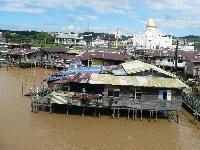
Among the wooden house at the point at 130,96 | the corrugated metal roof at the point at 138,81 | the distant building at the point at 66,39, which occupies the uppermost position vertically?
the distant building at the point at 66,39

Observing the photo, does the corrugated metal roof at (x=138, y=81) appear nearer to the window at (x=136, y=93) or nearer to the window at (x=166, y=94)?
the window at (x=166, y=94)

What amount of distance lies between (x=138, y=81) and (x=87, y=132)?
282 inches

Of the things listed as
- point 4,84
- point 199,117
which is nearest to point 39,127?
point 199,117

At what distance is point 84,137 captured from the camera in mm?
27812

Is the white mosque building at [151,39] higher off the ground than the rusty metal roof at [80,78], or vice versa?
the white mosque building at [151,39]

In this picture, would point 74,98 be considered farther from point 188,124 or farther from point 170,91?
point 188,124

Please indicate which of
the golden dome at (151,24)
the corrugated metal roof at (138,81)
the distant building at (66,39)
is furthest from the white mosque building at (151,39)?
the corrugated metal roof at (138,81)

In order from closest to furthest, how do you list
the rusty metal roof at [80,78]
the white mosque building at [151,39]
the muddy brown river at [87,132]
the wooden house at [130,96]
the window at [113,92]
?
the muddy brown river at [87,132]
the wooden house at [130,96]
the window at [113,92]
the rusty metal roof at [80,78]
the white mosque building at [151,39]

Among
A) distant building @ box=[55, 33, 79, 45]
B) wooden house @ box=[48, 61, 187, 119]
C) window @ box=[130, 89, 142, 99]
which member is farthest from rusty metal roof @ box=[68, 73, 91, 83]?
distant building @ box=[55, 33, 79, 45]

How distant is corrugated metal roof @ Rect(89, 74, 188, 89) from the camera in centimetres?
3203

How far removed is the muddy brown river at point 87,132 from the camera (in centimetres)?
2616

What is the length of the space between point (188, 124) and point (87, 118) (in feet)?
30.7

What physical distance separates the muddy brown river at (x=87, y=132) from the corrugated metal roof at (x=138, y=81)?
342cm

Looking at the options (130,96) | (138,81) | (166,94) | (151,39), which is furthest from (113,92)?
(151,39)
